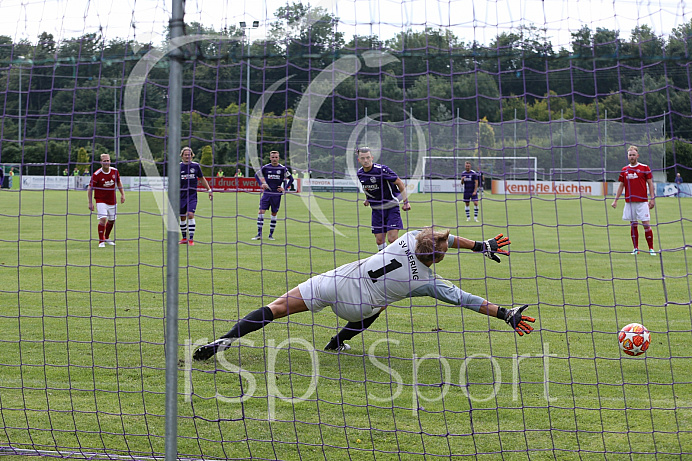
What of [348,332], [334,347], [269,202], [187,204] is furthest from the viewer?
[269,202]

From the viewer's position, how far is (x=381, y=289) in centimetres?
518

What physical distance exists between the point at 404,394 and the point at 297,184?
21.6 m

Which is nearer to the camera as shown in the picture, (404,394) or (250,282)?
(404,394)

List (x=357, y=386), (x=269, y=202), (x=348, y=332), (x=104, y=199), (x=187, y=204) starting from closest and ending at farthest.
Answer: (x=357, y=386) → (x=348, y=332) → (x=187, y=204) → (x=104, y=199) → (x=269, y=202)

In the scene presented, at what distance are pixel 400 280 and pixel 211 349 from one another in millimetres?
1578

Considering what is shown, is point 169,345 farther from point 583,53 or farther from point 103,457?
point 583,53

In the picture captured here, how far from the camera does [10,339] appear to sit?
20.1 feet

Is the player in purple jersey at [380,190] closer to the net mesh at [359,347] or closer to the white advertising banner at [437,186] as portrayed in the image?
the net mesh at [359,347]

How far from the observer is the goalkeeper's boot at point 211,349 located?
5281 mm

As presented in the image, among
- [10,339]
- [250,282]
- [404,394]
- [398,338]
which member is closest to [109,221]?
[250,282]

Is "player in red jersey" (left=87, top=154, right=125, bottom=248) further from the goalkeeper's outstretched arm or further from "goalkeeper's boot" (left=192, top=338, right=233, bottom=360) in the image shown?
the goalkeeper's outstretched arm

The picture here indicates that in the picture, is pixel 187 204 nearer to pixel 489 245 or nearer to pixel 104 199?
pixel 104 199

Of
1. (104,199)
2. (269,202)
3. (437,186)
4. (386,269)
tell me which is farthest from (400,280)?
(437,186)

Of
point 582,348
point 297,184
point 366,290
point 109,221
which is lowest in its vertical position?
point 582,348
